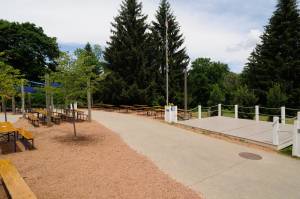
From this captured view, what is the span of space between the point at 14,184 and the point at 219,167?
5.71 m

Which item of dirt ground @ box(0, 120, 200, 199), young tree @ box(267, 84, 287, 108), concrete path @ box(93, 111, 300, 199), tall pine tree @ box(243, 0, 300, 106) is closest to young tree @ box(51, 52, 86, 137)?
dirt ground @ box(0, 120, 200, 199)

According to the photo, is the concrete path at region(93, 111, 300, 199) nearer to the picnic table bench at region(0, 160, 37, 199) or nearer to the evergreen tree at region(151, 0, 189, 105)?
the picnic table bench at region(0, 160, 37, 199)

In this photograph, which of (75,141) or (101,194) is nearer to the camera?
(101,194)

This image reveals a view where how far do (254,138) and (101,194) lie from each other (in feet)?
26.7

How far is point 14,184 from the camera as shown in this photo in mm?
4559

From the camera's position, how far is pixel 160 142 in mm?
9930

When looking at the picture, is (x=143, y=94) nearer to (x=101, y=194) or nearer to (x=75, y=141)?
(x=75, y=141)

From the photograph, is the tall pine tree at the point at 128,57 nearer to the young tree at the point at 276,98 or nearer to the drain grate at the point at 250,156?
the young tree at the point at 276,98

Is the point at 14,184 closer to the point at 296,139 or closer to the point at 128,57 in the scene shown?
the point at 296,139

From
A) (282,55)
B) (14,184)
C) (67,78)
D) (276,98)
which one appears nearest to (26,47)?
(67,78)

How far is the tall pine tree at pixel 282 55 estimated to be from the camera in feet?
85.4

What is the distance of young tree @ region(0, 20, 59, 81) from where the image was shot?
30484 millimetres

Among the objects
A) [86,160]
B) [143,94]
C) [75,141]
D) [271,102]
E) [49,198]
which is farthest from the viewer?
[143,94]

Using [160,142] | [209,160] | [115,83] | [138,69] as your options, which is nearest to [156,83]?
[138,69]
